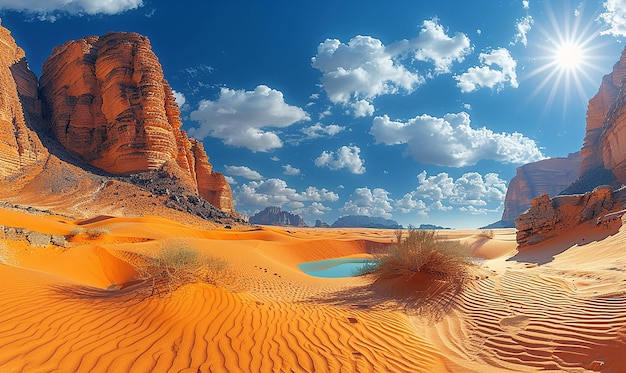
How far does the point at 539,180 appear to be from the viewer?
397ft

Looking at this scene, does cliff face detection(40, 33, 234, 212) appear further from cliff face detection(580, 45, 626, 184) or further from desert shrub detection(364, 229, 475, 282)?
cliff face detection(580, 45, 626, 184)

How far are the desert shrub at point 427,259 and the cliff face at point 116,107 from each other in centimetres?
3919

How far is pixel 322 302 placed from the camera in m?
8.06

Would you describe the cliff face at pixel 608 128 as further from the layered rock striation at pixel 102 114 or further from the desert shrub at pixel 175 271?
the layered rock striation at pixel 102 114

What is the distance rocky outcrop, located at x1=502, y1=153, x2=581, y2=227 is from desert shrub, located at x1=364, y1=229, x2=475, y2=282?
131945 millimetres

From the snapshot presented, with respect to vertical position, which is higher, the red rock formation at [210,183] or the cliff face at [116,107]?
the cliff face at [116,107]

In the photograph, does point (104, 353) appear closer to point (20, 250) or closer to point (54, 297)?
point (54, 297)

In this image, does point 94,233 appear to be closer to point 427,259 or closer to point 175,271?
point 175,271

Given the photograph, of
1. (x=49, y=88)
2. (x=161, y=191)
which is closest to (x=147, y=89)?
(x=161, y=191)

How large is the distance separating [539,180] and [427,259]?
142 meters

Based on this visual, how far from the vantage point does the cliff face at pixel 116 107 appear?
42.0 m

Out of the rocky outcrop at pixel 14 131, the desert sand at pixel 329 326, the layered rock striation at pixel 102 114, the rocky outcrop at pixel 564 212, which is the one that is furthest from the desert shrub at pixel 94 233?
the rocky outcrop at pixel 14 131

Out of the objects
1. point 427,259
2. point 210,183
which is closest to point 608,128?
point 427,259

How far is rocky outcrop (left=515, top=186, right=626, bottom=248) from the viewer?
13578 millimetres
